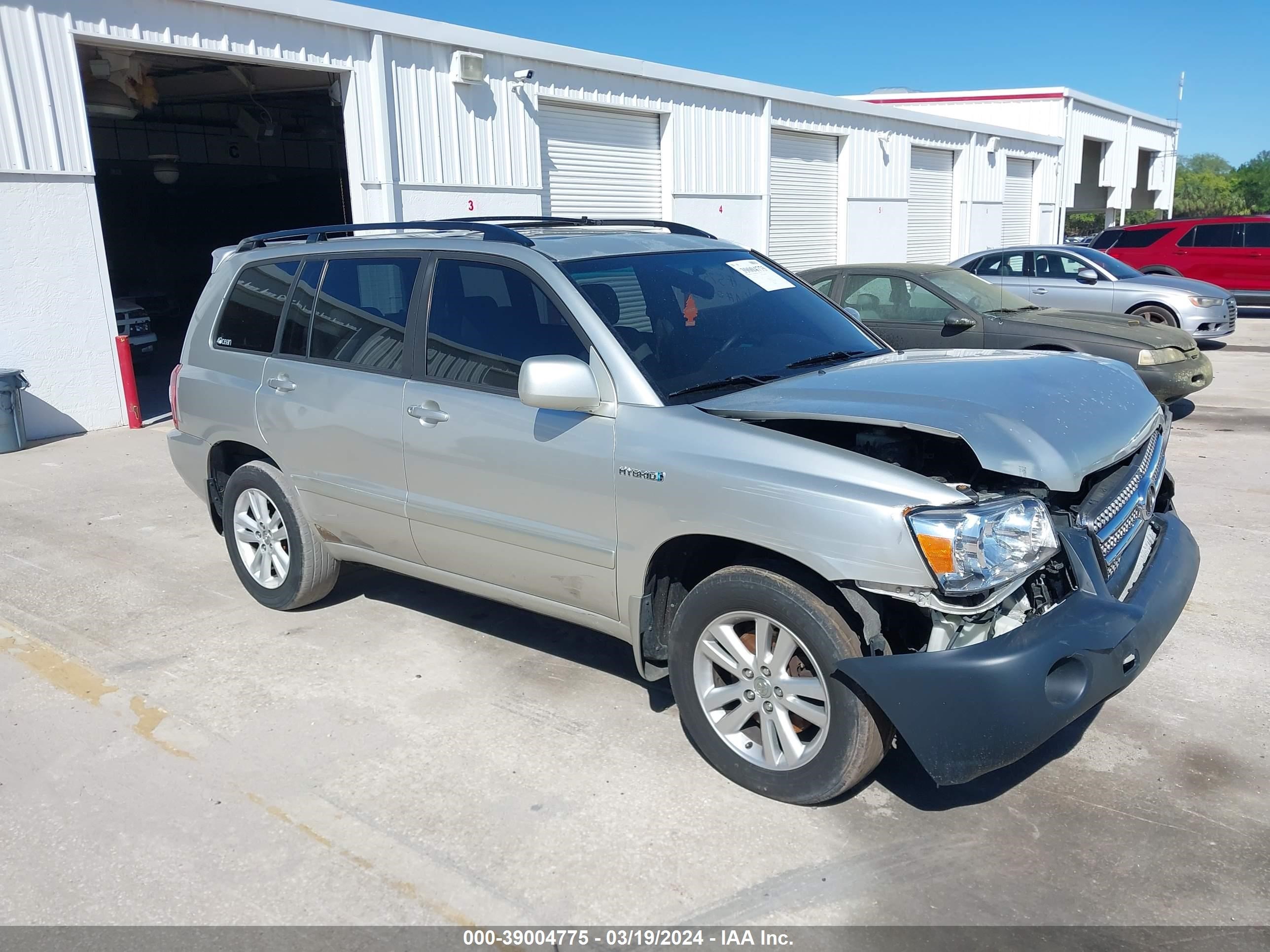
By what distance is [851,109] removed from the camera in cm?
1961

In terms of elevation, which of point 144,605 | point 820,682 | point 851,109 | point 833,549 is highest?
point 851,109

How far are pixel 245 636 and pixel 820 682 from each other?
10.3 feet

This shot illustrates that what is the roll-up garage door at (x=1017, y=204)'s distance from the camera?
27.2 metres

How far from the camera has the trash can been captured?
961cm

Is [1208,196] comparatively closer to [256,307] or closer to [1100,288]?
[1100,288]

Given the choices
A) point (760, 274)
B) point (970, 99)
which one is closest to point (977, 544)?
point (760, 274)

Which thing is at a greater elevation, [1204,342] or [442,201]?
[442,201]

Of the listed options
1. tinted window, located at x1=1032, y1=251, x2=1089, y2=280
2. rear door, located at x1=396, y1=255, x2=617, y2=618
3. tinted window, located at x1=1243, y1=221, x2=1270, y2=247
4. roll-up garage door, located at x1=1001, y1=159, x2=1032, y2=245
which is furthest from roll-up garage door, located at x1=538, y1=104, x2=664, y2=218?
roll-up garage door, located at x1=1001, y1=159, x2=1032, y2=245

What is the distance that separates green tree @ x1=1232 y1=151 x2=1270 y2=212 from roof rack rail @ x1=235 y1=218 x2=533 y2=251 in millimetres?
96538

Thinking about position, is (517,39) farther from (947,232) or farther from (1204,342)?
(947,232)

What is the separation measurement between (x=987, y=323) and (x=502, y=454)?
676cm

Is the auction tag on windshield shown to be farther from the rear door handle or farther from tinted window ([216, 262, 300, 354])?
tinted window ([216, 262, 300, 354])

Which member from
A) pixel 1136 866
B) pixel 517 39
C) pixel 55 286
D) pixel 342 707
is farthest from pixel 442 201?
pixel 1136 866

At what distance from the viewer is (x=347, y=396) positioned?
4.70 m
